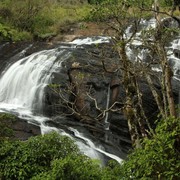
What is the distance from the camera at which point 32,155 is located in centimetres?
808

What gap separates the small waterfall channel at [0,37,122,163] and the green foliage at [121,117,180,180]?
22.4 feet

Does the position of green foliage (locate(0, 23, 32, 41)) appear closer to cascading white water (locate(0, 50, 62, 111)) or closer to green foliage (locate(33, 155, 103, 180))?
cascading white water (locate(0, 50, 62, 111))

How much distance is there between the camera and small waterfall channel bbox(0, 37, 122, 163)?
14.1m

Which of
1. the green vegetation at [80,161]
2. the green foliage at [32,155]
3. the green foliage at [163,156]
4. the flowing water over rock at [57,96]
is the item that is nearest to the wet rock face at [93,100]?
the flowing water over rock at [57,96]

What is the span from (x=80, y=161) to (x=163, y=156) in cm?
228

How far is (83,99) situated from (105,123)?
130 centimetres

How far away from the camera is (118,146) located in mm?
12727

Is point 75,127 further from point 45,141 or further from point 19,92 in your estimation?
point 45,141

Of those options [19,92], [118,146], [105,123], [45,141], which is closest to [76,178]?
[45,141]

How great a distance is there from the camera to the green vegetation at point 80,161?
5.48m

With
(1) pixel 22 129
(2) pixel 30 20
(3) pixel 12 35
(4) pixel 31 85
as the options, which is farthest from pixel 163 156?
(2) pixel 30 20

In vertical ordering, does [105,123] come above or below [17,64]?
below

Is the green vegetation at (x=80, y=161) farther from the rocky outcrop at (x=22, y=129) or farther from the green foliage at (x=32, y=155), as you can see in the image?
the rocky outcrop at (x=22, y=129)

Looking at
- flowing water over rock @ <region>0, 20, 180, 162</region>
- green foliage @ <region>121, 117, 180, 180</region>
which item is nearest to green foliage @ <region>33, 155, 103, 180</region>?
green foliage @ <region>121, 117, 180, 180</region>
